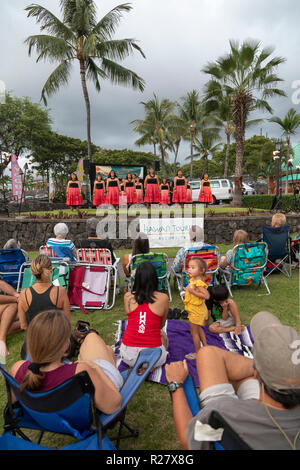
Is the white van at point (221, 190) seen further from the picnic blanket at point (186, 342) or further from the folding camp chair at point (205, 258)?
the picnic blanket at point (186, 342)

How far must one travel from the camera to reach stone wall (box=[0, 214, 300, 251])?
10797 millimetres

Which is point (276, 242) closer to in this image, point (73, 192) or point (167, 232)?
point (167, 232)

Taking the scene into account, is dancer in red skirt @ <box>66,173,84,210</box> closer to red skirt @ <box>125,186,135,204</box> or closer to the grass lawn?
red skirt @ <box>125,186,135,204</box>

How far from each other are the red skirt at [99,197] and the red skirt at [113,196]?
257 mm

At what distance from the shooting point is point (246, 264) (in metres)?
5.15

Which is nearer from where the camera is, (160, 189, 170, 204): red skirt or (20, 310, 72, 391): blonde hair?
(20, 310, 72, 391): blonde hair

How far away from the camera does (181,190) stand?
1476 cm

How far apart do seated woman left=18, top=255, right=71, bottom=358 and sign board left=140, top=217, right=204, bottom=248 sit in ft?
22.6

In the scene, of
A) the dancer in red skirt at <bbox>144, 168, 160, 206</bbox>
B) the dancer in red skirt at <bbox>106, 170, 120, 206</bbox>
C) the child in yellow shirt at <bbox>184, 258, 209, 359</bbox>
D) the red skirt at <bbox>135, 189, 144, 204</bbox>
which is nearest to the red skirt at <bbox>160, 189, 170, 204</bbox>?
the dancer in red skirt at <bbox>144, 168, 160, 206</bbox>

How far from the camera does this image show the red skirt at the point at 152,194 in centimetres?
1449

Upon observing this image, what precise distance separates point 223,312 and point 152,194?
36.8ft

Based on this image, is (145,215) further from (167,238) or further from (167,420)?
(167,420)

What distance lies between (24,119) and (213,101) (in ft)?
61.9

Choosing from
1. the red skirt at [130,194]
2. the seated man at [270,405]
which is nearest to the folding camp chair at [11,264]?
the seated man at [270,405]
